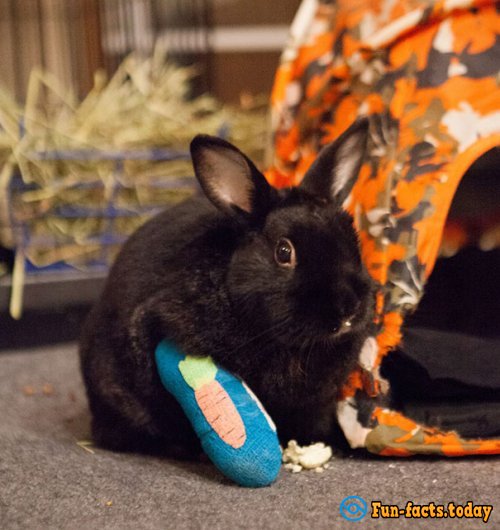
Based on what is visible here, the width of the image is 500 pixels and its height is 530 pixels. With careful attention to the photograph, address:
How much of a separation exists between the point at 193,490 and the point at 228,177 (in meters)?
0.44

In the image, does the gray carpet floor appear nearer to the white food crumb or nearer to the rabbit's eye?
the white food crumb

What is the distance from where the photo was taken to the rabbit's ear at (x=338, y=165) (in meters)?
1.19

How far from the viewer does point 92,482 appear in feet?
3.78

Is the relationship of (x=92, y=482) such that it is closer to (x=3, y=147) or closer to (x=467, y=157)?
(x=467, y=157)

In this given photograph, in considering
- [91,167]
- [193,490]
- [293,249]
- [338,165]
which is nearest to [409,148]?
→ [338,165]

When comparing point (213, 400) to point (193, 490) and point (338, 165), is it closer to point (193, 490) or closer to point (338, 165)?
point (193, 490)

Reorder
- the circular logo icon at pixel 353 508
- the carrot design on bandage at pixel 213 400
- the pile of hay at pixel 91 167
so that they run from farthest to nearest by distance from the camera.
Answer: the pile of hay at pixel 91 167
the carrot design on bandage at pixel 213 400
the circular logo icon at pixel 353 508

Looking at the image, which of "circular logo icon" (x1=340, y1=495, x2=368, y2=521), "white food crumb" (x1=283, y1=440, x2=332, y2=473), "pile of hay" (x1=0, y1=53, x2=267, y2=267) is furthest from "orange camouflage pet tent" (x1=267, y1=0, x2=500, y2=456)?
"pile of hay" (x1=0, y1=53, x2=267, y2=267)

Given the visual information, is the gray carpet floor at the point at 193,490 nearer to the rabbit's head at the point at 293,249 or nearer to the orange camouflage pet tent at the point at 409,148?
the orange camouflage pet tent at the point at 409,148

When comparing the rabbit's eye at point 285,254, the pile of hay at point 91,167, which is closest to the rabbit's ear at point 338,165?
the rabbit's eye at point 285,254

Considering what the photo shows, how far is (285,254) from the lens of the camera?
1.09 meters

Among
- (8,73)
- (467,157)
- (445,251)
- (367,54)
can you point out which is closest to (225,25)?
(8,73)

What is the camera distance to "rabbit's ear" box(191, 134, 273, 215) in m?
1.12

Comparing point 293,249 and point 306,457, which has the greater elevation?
point 293,249
